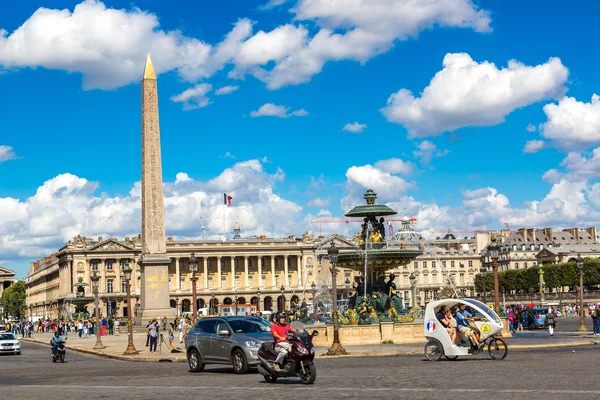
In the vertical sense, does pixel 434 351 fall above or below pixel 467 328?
below

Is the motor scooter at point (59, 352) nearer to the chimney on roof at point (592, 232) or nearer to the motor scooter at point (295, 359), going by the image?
the motor scooter at point (295, 359)

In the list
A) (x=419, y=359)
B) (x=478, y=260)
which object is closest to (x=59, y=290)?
(x=478, y=260)

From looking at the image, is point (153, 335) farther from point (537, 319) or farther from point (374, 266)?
point (537, 319)

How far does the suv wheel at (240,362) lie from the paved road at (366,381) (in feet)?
0.95

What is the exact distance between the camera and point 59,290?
6225 inches

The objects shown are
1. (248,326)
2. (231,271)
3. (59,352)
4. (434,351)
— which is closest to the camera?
(248,326)

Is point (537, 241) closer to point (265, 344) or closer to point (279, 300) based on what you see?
point (279, 300)

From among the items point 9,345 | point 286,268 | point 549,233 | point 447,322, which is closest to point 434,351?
point 447,322

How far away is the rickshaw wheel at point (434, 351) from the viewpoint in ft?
79.7

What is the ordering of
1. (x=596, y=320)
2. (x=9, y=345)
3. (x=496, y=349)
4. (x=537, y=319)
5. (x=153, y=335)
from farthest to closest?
(x=537, y=319) → (x=9, y=345) → (x=596, y=320) → (x=153, y=335) → (x=496, y=349)

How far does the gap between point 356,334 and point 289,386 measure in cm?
1672

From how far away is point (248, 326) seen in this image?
23578 millimetres

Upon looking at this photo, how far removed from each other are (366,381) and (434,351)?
6.27 meters

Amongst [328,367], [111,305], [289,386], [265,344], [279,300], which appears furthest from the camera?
[279,300]
